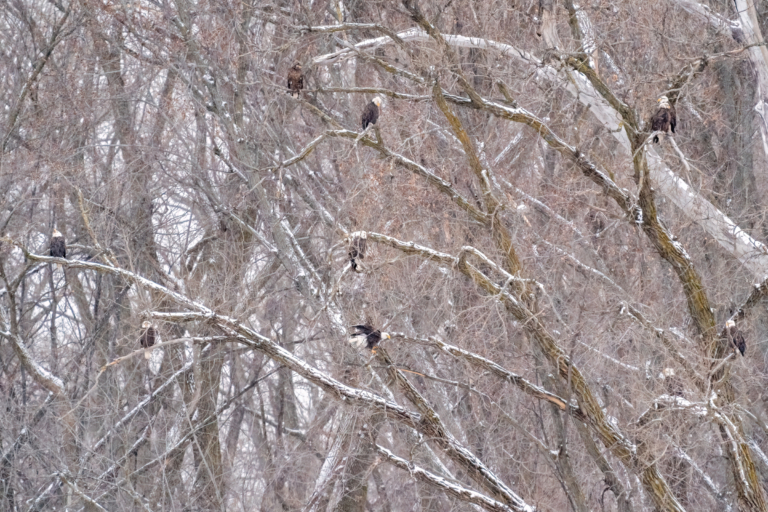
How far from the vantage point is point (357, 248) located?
303 inches

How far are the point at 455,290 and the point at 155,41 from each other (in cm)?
612

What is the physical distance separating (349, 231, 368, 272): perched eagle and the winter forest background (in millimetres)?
66

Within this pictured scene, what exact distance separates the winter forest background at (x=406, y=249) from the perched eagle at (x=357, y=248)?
7cm

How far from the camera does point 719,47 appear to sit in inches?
502

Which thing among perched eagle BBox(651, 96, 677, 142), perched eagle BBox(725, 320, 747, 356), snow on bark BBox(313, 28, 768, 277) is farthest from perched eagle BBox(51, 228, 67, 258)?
perched eagle BBox(725, 320, 747, 356)

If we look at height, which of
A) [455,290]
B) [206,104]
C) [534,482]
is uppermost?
[206,104]

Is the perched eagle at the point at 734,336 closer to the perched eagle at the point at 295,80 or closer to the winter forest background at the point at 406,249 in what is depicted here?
the winter forest background at the point at 406,249

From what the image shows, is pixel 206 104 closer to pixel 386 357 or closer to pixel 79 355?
pixel 79 355

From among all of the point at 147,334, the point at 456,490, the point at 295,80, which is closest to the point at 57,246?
the point at 147,334

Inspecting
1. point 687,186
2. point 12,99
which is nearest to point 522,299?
point 687,186

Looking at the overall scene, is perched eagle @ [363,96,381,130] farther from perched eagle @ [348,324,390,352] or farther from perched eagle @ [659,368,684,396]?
perched eagle @ [659,368,684,396]

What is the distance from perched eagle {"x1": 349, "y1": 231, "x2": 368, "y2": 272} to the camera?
25.0 feet

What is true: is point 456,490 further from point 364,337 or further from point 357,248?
point 357,248

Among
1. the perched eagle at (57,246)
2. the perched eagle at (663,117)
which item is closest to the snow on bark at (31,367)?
the perched eagle at (57,246)
